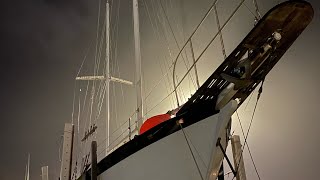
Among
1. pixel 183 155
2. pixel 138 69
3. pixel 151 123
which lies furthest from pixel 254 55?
pixel 138 69

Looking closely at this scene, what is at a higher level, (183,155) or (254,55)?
(254,55)

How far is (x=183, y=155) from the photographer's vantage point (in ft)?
22.0

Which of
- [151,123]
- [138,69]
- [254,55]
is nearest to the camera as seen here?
[254,55]

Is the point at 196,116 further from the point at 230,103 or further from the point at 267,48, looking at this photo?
the point at 267,48

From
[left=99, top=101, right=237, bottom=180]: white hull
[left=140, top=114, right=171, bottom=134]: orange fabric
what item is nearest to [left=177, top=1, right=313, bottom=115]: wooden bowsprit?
[left=99, top=101, right=237, bottom=180]: white hull

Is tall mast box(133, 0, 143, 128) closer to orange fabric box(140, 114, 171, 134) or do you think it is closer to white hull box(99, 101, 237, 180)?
orange fabric box(140, 114, 171, 134)

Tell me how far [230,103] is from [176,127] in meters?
1.33

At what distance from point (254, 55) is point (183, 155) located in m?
2.59

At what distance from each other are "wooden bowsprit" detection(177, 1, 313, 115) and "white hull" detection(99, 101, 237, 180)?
36 centimetres

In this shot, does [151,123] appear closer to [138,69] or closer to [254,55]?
[254,55]

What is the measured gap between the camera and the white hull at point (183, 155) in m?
6.29

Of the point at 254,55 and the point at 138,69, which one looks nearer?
the point at 254,55

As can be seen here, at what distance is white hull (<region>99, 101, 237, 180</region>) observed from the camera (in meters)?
6.29

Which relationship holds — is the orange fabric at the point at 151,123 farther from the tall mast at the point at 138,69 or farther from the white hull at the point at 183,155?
the tall mast at the point at 138,69
